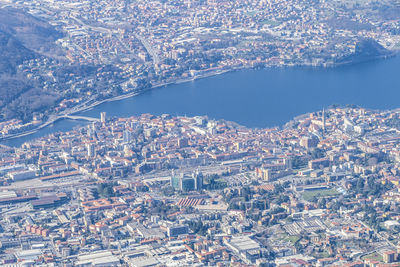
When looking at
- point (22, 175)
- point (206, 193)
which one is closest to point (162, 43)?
point (22, 175)

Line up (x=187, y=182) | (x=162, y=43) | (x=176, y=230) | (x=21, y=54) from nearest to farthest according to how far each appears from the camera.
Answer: (x=176, y=230) → (x=187, y=182) → (x=21, y=54) → (x=162, y=43)

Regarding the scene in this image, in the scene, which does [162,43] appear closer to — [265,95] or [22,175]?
[265,95]

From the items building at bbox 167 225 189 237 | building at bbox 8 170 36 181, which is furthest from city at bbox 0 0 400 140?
building at bbox 167 225 189 237

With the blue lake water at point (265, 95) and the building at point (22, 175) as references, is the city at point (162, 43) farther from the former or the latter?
the building at point (22, 175)

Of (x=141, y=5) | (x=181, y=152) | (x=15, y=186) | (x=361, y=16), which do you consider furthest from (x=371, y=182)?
(x=141, y=5)

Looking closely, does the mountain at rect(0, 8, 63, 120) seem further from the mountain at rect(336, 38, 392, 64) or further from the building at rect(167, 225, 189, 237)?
the building at rect(167, 225, 189, 237)

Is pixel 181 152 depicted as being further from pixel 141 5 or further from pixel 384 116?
pixel 141 5

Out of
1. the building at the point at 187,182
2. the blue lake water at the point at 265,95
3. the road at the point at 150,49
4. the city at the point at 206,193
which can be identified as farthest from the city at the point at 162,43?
the building at the point at 187,182

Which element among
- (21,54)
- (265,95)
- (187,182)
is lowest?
(265,95)
